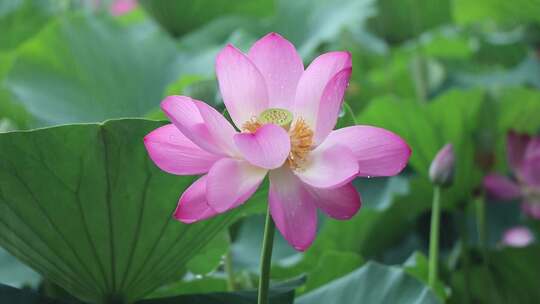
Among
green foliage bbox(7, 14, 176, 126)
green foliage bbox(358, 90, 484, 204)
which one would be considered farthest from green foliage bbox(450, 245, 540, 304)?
green foliage bbox(7, 14, 176, 126)

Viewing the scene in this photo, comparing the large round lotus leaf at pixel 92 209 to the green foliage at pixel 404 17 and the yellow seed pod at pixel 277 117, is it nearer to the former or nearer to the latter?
the yellow seed pod at pixel 277 117

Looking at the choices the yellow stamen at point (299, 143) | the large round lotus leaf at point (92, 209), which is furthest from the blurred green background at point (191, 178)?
the yellow stamen at point (299, 143)

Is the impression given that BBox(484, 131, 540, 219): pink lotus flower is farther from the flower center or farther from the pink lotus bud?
the flower center

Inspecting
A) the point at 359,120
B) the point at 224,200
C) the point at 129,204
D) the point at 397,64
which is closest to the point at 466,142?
the point at 359,120

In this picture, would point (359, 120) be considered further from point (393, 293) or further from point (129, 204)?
point (129, 204)

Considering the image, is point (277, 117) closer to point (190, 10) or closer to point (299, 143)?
point (299, 143)

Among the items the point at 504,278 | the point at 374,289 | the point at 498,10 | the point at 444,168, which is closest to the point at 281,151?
the point at 374,289

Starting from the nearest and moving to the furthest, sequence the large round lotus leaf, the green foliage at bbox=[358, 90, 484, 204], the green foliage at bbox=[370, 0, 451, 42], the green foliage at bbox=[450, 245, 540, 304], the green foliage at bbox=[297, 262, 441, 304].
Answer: the large round lotus leaf, the green foliage at bbox=[297, 262, 441, 304], the green foliage at bbox=[450, 245, 540, 304], the green foliage at bbox=[358, 90, 484, 204], the green foliage at bbox=[370, 0, 451, 42]
